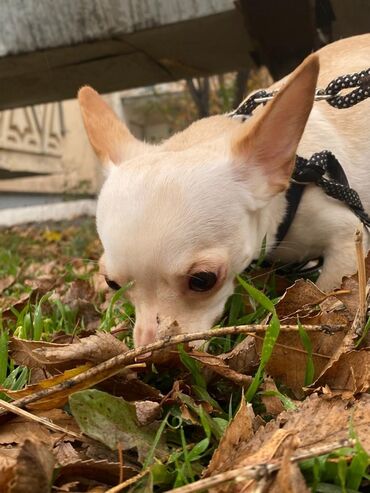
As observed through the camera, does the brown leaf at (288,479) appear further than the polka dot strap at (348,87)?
No

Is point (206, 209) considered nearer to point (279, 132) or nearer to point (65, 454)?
point (279, 132)

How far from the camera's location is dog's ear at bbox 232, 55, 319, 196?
1.48 m

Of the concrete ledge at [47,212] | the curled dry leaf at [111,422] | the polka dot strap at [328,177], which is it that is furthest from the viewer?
the concrete ledge at [47,212]

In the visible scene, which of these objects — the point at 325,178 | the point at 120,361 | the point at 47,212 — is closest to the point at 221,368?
the point at 120,361

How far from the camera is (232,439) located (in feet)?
3.18

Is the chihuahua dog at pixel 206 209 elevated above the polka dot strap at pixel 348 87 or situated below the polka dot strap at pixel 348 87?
below

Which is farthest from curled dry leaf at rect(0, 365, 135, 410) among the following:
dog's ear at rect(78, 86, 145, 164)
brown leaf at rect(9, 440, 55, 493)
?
dog's ear at rect(78, 86, 145, 164)

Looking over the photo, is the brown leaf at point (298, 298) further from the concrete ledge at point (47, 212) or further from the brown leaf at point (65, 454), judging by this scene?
the concrete ledge at point (47, 212)

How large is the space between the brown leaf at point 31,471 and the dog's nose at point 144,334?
60cm

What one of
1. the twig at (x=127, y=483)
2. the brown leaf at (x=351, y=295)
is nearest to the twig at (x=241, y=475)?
the twig at (x=127, y=483)

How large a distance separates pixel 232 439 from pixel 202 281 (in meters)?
0.67

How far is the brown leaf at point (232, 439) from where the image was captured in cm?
92

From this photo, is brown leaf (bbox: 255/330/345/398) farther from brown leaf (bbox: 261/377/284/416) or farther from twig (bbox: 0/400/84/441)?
twig (bbox: 0/400/84/441)

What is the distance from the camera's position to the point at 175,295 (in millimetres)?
1612
